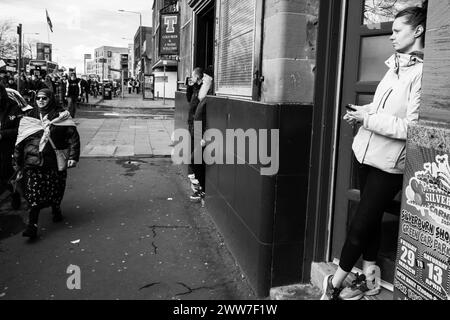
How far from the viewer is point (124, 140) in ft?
44.1

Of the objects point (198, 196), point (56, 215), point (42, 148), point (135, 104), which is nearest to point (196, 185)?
point (198, 196)

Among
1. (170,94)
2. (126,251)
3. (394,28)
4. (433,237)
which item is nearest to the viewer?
(433,237)

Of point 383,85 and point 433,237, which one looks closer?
point 433,237

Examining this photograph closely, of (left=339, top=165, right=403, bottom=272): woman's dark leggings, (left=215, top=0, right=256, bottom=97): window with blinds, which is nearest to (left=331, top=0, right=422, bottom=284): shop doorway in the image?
(left=339, top=165, right=403, bottom=272): woman's dark leggings

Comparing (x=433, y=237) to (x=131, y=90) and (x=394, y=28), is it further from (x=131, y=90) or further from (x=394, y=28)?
(x=131, y=90)

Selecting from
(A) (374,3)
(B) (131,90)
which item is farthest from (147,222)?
(B) (131,90)

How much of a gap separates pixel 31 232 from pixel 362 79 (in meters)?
3.95

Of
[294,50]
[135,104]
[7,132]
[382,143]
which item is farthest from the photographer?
[135,104]

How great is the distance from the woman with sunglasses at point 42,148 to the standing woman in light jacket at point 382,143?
12.3 feet

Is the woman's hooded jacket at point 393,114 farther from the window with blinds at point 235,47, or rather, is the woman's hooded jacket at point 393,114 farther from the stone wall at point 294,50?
the window with blinds at point 235,47

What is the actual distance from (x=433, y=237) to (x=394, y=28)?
1.26 meters

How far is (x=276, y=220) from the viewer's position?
144 inches

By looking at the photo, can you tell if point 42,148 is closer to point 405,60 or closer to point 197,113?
point 197,113
